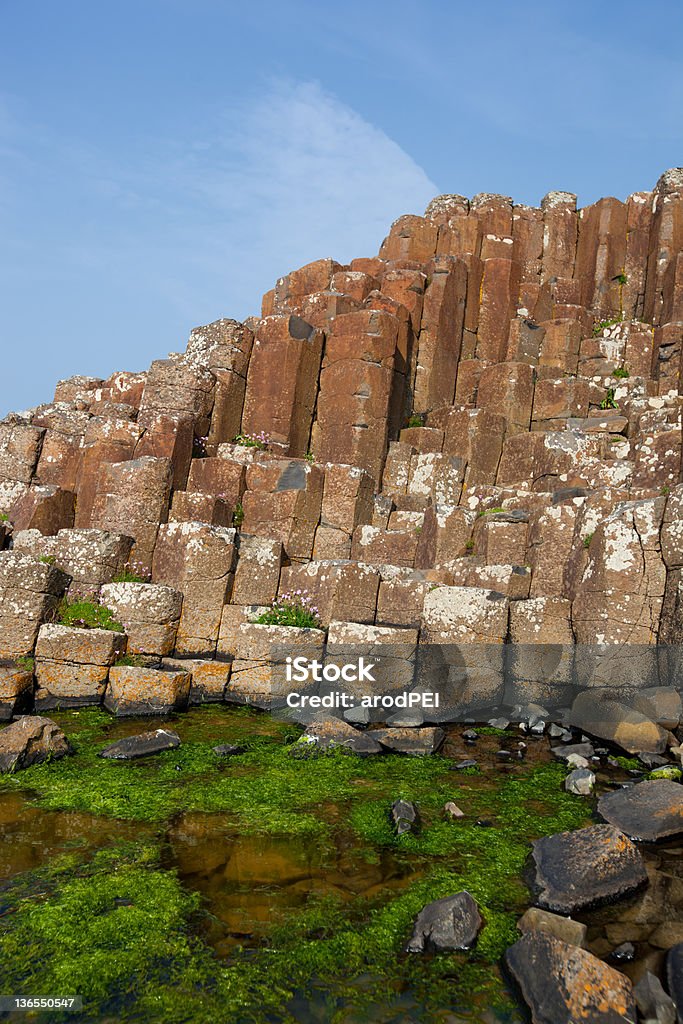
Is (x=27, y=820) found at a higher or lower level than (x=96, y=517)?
lower

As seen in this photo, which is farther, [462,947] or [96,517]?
[96,517]

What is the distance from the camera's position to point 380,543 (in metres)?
14.6

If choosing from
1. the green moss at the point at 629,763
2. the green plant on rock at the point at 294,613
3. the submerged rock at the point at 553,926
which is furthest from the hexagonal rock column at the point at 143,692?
the submerged rock at the point at 553,926

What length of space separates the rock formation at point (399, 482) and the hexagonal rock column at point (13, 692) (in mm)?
41

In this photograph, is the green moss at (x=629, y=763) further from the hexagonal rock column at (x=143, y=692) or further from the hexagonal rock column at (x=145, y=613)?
the hexagonal rock column at (x=145, y=613)

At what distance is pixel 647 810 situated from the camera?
19.8 ft

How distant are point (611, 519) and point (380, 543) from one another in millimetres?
5285

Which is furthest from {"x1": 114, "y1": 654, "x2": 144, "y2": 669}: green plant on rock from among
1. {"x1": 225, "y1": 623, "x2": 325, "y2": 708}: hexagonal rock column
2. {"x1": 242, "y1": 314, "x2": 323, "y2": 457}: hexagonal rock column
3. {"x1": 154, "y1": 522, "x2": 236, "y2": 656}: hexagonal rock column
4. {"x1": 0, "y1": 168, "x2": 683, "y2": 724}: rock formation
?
{"x1": 242, "y1": 314, "x2": 323, "y2": 457}: hexagonal rock column

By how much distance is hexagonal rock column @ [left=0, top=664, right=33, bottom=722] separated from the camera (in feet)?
30.9

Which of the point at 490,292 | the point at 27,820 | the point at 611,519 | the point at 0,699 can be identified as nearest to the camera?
the point at 27,820

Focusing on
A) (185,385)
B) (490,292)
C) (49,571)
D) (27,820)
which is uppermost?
(490,292)

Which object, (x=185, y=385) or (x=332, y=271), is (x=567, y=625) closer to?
(x=185, y=385)

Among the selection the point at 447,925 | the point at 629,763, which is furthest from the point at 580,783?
the point at 447,925

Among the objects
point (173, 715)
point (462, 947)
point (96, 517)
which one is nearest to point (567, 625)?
point (173, 715)
